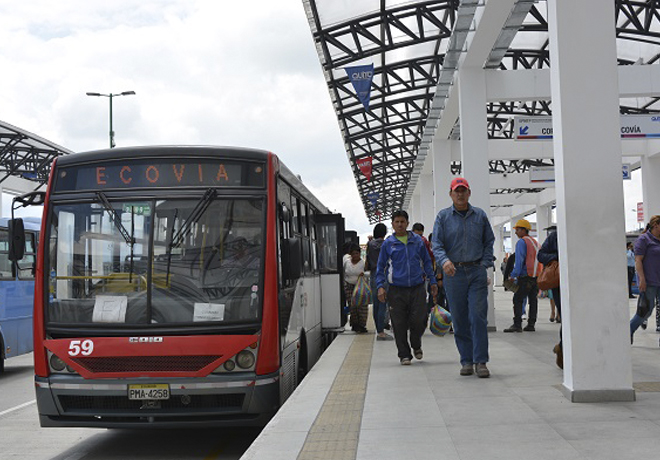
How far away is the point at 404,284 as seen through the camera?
9766 millimetres

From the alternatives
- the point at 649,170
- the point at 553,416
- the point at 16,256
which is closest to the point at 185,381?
the point at 16,256

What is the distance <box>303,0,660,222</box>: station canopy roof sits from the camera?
15719mm

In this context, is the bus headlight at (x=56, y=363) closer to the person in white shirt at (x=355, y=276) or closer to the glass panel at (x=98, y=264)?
the glass panel at (x=98, y=264)

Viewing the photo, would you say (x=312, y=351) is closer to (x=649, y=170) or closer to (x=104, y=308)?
(x=104, y=308)

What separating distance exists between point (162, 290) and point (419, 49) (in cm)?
1321

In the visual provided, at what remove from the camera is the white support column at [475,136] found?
15383 millimetres

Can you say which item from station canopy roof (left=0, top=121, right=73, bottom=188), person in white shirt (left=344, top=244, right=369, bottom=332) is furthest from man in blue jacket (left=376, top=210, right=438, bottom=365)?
station canopy roof (left=0, top=121, right=73, bottom=188)

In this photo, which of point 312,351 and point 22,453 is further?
point 312,351

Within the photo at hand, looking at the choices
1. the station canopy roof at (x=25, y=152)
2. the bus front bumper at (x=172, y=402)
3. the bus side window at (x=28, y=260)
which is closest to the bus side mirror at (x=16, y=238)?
the bus front bumper at (x=172, y=402)

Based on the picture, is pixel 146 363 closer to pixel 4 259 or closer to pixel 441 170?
pixel 4 259

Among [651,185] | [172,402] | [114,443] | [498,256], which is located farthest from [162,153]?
[498,256]

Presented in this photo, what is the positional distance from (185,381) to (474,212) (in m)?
3.51

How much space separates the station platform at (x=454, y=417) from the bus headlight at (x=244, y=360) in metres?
0.48

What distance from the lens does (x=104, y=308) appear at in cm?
718
